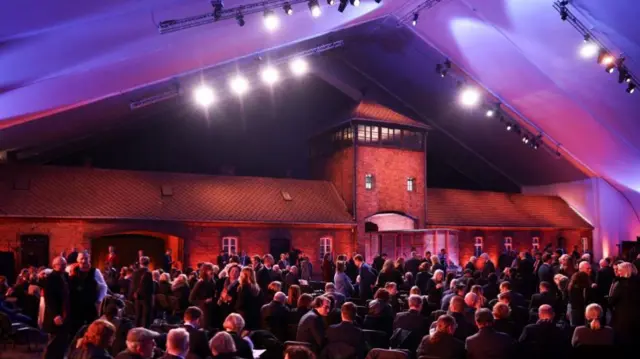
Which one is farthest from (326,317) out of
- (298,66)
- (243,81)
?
(298,66)

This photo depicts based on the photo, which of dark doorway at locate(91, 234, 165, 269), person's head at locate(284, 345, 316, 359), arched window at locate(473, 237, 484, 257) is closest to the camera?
person's head at locate(284, 345, 316, 359)

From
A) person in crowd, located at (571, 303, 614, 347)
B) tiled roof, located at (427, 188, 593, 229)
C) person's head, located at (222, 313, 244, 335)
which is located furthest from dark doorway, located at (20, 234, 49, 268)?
person in crowd, located at (571, 303, 614, 347)

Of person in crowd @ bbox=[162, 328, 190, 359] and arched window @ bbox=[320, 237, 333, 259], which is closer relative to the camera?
person in crowd @ bbox=[162, 328, 190, 359]

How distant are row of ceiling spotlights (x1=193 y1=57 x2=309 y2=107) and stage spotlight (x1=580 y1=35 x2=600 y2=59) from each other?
10666 millimetres

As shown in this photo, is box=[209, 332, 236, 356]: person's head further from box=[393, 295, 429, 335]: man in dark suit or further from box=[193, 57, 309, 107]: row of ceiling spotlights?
box=[193, 57, 309, 107]: row of ceiling spotlights

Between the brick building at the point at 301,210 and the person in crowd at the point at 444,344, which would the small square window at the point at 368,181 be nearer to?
the brick building at the point at 301,210

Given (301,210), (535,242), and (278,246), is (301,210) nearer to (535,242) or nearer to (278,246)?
(278,246)

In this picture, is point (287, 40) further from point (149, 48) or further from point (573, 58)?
point (573, 58)

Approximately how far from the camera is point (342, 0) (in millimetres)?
14289

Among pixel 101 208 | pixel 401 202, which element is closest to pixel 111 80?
pixel 101 208

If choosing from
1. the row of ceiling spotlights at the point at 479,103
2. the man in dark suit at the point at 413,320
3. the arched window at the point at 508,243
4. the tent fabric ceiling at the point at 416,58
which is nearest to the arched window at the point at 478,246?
the arched window at the point at 508,243

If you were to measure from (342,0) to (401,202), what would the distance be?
14.6 m

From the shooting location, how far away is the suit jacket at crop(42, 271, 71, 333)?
25.8 feet

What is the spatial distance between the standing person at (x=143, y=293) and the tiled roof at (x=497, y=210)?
1788 centimetres
